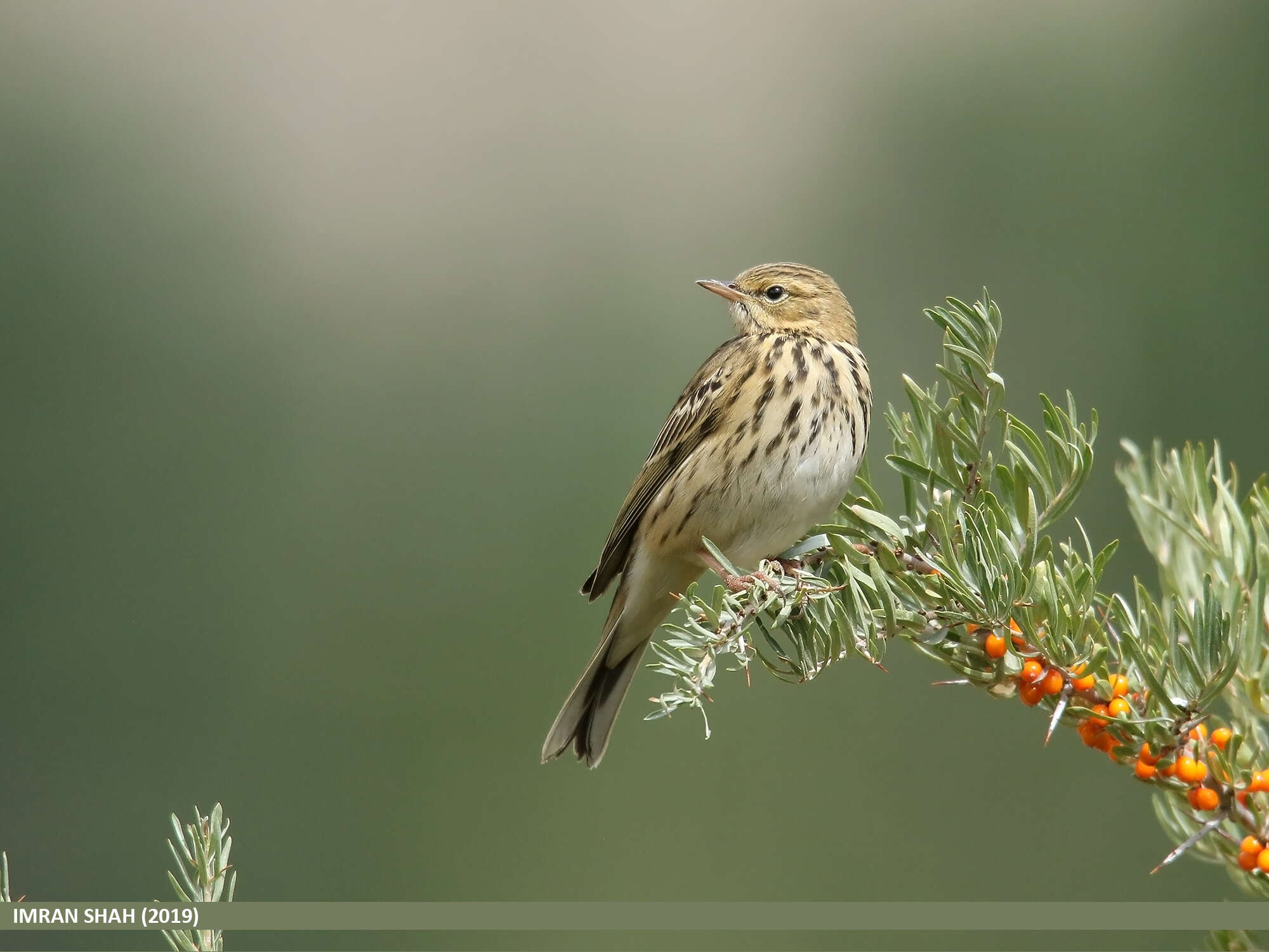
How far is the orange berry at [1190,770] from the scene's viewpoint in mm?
1720

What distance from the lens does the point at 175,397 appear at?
7965 mm

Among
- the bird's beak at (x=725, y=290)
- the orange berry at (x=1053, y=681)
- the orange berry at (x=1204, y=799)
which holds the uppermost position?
the bird's beak at (x=725, y=290)

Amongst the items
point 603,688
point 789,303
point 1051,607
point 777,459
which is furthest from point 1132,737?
point 789,303

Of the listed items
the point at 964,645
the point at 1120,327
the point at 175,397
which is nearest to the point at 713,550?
the point at 964,645

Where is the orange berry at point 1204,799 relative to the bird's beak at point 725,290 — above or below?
below

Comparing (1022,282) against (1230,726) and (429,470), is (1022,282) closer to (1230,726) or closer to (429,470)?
(429,470)

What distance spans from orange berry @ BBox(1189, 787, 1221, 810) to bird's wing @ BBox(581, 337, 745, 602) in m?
2.42

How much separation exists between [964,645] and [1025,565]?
192 mm

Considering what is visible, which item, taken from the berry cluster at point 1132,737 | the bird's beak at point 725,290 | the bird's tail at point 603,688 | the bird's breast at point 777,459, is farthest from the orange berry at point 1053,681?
the bird's beak at point 725,290

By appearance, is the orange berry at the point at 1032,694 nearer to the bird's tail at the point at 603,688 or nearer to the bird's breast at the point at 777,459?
the bird's breast at the point at 777,459

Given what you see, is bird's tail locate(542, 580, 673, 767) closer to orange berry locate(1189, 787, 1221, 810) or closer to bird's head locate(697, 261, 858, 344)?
bird's head locate(697, 261, 858, 344)

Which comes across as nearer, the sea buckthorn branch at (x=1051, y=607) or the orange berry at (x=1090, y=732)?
the sea buckthorn branch at (x=1051, y=607)

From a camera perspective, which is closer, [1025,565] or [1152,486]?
[1025,565]

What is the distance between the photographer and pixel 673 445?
4188 millimetres
